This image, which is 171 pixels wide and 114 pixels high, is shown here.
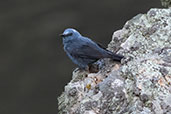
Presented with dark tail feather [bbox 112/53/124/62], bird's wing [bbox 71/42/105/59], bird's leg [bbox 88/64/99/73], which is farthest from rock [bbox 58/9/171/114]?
bird's wing [bbox 71/42/105/59]

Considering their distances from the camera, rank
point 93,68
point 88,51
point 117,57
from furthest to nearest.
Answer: point 88,51 → point 93,68 → point 117,57

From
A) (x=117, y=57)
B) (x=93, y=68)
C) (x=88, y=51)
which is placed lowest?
(x=117, y=57)

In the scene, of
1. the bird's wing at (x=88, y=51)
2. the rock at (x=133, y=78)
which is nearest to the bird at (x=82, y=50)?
the bird's wing at (x=88, y=51)

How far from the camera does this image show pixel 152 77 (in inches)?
194

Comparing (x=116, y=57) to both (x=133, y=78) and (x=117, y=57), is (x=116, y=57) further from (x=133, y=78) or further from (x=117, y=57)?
(x=133, y=78)

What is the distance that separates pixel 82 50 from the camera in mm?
6715

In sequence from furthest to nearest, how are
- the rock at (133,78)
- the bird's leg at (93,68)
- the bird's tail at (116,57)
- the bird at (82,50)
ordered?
the bird at (82,50) → the bird's leg at (93,68) → the bird's tail at (116,57) → the rock at (133,78)

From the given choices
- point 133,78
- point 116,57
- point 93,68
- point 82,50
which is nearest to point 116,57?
point 116,57

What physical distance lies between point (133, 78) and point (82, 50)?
6.02ft

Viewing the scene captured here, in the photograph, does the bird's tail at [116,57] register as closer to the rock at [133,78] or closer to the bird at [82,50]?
the rock at [133,78]

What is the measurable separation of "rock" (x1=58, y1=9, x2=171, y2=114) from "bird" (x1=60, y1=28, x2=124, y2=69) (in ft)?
0.75

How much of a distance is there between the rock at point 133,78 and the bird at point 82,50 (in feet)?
0.75

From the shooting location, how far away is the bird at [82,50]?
642cm

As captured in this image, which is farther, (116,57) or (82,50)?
(82,50)
